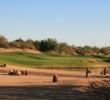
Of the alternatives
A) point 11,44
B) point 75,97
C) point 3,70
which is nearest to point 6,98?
point 75,97

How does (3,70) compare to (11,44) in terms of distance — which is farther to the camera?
(11,44)

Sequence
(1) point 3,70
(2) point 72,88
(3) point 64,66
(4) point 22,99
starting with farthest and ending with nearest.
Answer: (3) point 64,66, (1) point 3,70, (2) point 72,88, (4) point 22,99

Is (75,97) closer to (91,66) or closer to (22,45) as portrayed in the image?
(91,66)

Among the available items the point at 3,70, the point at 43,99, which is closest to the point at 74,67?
the point at 3,70

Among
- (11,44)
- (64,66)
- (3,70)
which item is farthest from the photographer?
(11,44)

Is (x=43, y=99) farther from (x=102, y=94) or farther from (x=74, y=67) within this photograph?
(x=74, y=67)

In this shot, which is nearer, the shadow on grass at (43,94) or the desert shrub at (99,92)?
the shadow on grass at (43,94)

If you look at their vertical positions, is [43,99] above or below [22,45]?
below

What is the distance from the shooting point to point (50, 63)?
74.8 meters

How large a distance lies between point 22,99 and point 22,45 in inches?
4039

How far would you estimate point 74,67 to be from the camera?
74.1 m

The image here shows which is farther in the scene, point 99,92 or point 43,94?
point 99,92

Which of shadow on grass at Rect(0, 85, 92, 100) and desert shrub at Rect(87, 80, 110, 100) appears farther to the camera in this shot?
desert shrub at Rect(87, 80, 110, 100)

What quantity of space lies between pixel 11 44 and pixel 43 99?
100825mm
